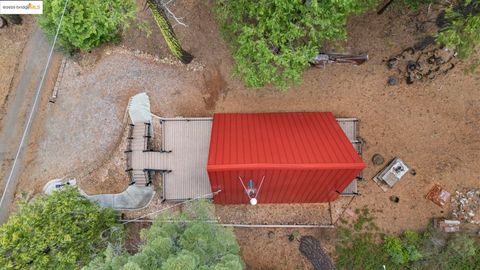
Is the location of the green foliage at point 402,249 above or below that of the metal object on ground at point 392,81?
below

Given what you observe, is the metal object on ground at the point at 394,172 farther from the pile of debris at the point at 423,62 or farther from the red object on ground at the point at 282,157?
the pile of debris at the point at 423,62

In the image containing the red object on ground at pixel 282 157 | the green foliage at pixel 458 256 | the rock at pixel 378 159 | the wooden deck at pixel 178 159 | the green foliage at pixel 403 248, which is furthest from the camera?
the rock at pixel 378 159

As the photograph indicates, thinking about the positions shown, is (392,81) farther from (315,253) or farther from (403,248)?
(315,253)

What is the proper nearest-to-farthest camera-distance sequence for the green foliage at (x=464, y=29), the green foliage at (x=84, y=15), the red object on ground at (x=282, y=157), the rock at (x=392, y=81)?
the green foliage at (x=464, y=29) → the red object on ground at (x=282, y=157) → the green foliage at (x=84, y=15) → the rock at (x=392, y=81)

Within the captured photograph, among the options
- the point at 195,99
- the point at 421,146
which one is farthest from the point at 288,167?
the point at 421,146

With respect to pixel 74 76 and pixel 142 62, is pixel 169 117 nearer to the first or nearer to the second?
pixel 142 62

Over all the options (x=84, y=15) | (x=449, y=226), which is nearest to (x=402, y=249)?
(x=449, y=226)

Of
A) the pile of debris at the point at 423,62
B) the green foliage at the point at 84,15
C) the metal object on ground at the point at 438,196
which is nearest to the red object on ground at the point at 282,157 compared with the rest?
the pile of debris at the point at 423,62
